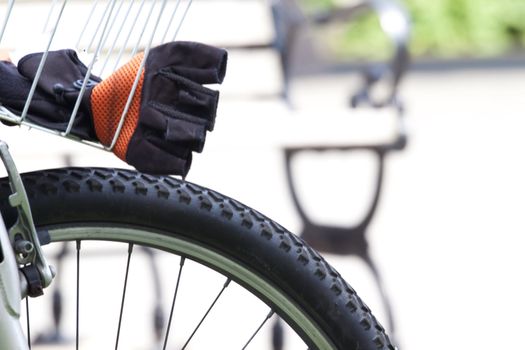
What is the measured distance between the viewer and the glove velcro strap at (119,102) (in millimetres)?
1862

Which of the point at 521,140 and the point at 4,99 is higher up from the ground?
the point at 521,140

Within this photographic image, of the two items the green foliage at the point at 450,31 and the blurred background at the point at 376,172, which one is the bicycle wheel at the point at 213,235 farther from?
the green foliage at the point at 450,31

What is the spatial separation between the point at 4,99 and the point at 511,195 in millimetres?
4014

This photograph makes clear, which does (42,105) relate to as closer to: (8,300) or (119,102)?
(119,102)

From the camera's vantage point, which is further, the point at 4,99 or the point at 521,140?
the point at 521,140

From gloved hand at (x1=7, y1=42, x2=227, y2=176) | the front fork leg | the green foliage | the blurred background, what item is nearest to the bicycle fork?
the front fork leg

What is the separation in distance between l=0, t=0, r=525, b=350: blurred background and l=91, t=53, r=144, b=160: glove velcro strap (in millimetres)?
229

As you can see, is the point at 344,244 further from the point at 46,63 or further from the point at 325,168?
the point at 46,63

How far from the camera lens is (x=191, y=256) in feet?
6.36

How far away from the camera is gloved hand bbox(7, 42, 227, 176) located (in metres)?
1.84

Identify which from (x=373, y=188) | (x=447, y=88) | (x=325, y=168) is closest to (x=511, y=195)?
(x=325, y=168)

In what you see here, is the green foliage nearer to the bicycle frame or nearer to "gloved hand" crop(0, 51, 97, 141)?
"gloved hand" crop(0, 51, 97, 141)

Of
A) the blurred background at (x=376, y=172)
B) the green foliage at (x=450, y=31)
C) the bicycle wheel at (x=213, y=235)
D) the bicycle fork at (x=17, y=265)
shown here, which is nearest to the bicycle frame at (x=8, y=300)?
the bicycle fork at (x=17, y=265)

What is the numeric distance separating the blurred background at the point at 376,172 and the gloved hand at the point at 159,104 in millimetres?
A: 226
